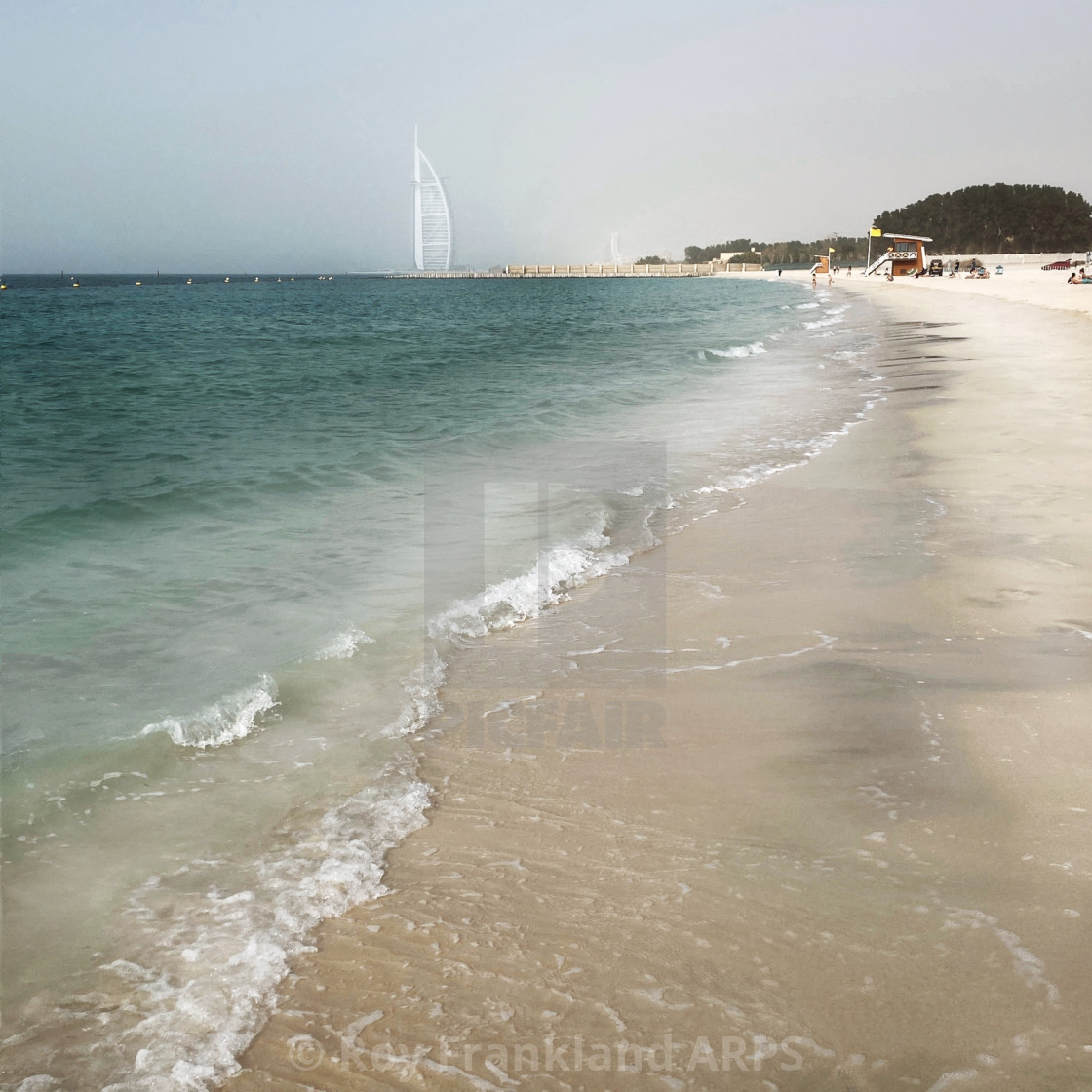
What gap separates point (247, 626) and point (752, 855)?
3.85m

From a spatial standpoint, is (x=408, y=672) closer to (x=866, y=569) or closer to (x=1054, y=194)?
(x=866, y=569)

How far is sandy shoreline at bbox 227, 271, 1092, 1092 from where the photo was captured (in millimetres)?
2488

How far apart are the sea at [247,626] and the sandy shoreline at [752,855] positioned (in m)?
0.32

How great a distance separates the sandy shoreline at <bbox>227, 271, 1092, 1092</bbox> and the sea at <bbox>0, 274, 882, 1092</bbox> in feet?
1.04

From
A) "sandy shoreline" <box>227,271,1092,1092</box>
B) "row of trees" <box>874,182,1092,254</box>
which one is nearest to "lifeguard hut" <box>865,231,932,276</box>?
"row of trees" <box>874,182,1092,254</box>

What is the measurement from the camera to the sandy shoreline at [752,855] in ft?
8.16

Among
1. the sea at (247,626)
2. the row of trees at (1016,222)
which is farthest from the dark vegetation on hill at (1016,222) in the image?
the sea at (247,626)

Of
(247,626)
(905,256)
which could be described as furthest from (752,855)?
(905,256)

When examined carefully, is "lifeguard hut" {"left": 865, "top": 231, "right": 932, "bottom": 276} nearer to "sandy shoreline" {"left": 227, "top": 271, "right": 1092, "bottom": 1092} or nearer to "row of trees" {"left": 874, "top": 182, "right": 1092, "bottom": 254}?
"row of trees" {"left": 874, "top": 182, "right": 1092, "bottom": 254}

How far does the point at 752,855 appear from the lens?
10.9ft

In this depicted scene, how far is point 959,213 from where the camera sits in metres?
134

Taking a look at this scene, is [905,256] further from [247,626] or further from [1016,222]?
[247,626]

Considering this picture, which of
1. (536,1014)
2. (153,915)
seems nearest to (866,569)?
(536,1014)

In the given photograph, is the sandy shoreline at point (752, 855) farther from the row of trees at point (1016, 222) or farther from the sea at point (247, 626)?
the row of trees at point (1016, 222)
